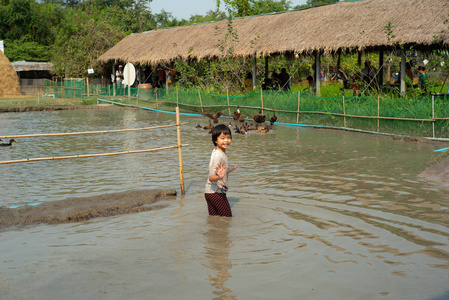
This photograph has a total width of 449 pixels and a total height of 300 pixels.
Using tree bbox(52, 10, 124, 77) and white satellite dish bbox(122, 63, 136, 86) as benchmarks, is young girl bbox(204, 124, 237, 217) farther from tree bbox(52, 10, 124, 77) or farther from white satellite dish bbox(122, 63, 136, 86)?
tree bbox(52, 10, 124, 77)

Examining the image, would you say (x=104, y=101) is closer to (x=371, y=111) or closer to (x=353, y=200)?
(x=371, y=111)

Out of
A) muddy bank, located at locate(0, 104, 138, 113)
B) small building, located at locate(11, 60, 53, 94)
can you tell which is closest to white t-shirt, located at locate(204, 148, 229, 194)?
muddy bank, located at locate(0, 104, 138, 113)

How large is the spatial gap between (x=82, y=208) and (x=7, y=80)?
113 feet

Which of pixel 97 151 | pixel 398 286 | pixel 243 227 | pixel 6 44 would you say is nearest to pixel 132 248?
pixel 243 227

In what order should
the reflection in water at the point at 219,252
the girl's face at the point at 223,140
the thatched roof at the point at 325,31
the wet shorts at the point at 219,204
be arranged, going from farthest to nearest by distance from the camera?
the thatched roof at the point at 325,31 < the wet shorts at the point at 219,204 < the girl's face at the point at 223,140 < the reflection in water at the point at 219,252

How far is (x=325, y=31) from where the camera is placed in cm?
1942

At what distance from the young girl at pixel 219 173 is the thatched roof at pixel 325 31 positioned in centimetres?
1119

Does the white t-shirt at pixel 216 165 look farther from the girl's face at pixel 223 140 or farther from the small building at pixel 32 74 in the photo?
the small building at pixel 32 74

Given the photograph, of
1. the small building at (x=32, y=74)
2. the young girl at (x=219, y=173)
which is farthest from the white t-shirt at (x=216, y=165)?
the small building at (x=32, y=74)

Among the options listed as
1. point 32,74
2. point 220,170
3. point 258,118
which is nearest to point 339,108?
point 258,118

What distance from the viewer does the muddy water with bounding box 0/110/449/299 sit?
14.4 ft

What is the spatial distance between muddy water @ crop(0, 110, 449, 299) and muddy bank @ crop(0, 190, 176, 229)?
0.19m

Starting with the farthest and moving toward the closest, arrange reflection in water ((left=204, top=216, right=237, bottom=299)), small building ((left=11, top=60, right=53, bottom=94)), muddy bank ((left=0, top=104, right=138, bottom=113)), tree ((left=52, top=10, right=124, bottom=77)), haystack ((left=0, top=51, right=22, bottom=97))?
small building ((left=11, top=60, right=53, bottom=94)) → tree ((left=52, top=10, right=124, bottom=77)) → haystack ((left=0, top=51, right=22, bottom=97)) → muddy bank ((left=0, top=104, right=138, bottom=113)) → reflection in water ((left=204, top=216, right=237, bottom=299))

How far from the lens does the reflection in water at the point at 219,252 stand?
14.2ft
